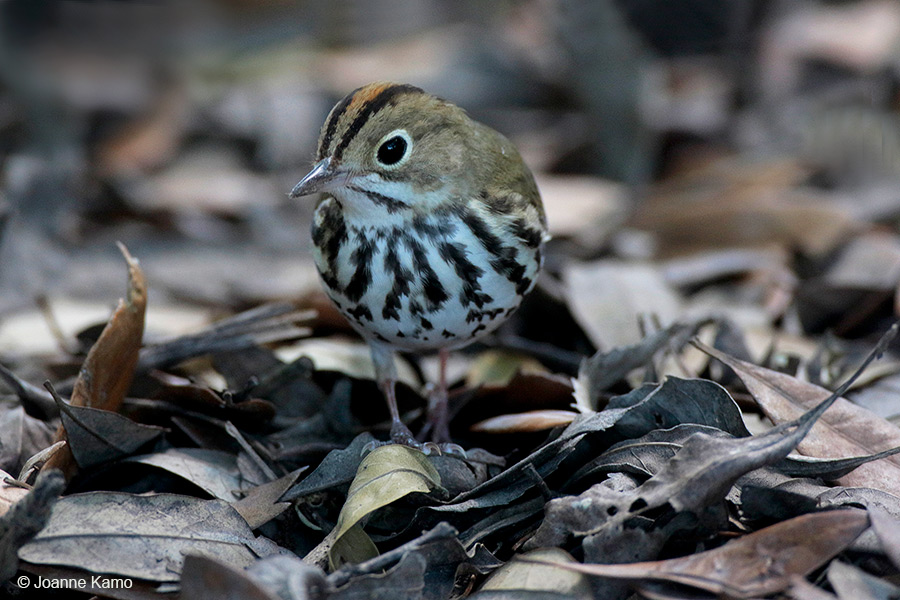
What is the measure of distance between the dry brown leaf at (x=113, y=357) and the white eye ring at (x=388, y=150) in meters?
0.96

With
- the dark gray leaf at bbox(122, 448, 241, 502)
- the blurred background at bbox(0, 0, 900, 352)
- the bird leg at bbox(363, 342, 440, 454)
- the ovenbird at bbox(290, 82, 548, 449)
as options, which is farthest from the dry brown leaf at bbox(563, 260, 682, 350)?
the dark gray leaf at bbox(122, 448, 241, 502)

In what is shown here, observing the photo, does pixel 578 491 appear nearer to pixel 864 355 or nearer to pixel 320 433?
pixel 320 433

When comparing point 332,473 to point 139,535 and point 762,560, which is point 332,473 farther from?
point 762,560

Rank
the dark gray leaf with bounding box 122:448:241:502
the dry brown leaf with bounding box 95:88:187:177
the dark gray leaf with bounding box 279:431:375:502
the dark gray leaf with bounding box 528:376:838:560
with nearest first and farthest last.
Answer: the dark gray leaf with bounding box 528:376:838:560 < the dark gray leaf with bounding box 279:431:375:502 < the dark gray leaf with bounding box 122:448:241:502 < the dry brown leaf with bounding box 95:88:187:177

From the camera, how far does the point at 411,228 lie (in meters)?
3.59

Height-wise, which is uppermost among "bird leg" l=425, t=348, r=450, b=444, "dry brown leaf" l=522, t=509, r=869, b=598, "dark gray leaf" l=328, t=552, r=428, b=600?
"dry brown leaf" l=522, t=509, r=869, b=598

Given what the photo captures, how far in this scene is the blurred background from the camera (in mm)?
5254

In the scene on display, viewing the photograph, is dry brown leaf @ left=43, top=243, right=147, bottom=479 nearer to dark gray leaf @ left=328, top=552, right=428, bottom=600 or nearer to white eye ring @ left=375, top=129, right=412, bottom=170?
white eye ring @ left=375, top=129, right=412, bottom=170

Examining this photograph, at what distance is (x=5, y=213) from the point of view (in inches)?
184

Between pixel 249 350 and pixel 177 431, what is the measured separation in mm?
500

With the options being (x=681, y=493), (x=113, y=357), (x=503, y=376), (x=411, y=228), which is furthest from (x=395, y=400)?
(x=681, y=493)

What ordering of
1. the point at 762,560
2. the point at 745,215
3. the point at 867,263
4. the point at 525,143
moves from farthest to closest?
the point at 525,143
the point at 745,215
the point at 867,263
the point at 762,560

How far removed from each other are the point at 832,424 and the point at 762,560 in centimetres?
95

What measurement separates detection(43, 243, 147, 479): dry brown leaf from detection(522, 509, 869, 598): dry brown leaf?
1.80m
